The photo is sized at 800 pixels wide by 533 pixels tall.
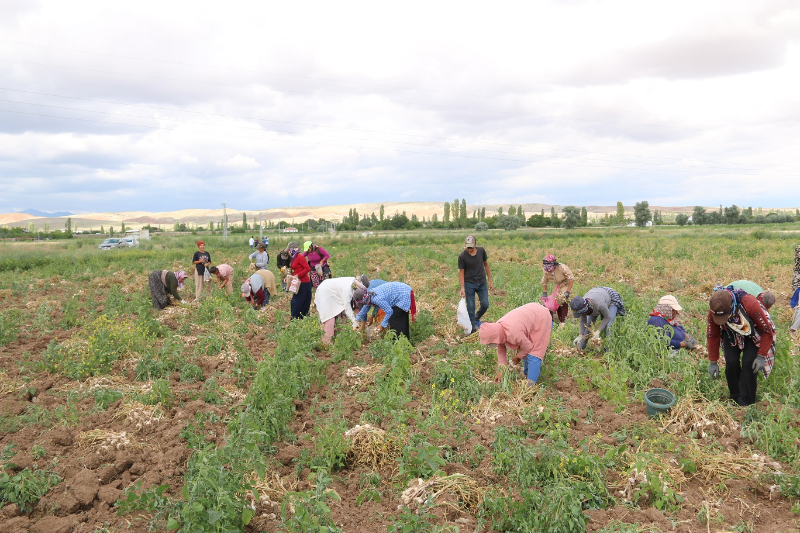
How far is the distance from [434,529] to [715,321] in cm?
340

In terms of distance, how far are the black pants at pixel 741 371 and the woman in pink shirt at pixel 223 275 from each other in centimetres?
942

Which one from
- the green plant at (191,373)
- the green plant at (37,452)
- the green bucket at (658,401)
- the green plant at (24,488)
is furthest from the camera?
the green plant at (191,373)

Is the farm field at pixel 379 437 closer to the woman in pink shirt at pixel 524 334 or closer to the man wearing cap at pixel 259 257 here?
the woman in pink shirt at pixel 524 334

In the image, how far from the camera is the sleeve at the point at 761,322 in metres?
4.40

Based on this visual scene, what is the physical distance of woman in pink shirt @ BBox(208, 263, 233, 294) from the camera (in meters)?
10.7

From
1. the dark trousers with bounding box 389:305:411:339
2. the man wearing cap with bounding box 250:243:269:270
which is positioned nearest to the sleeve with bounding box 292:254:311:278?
the dark trousers with bounding box 389:305:411:339

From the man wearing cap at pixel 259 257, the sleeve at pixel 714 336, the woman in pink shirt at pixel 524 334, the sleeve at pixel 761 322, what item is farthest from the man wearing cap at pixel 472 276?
the man wearing cap at pixel 259 257

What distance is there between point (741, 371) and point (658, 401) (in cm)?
84

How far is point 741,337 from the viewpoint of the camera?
4656 millimetres

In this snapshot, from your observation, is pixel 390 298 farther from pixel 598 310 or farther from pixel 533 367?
pixel 598 310

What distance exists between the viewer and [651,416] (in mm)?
4711

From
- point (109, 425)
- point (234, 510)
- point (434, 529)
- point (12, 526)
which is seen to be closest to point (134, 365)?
point (109, 425)

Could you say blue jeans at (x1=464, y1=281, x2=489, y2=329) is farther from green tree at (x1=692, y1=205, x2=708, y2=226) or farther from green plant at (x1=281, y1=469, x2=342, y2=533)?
green tree at (x1=692, y1=205, x2=708, y2=226)

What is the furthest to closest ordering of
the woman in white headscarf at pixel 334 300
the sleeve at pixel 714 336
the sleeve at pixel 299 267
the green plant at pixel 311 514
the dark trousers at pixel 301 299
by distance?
the dark trousers at pixel 301 299
the sleeve at pixel 299 267
the woman in white headscarf at pixel 334 300
the sleeve at pixel 714 336
the green plant at pixel 311 514
